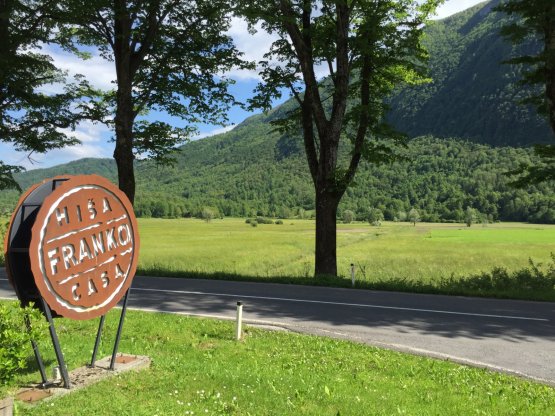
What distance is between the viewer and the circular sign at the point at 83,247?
16.8 feet

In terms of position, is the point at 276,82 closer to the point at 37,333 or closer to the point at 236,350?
the point at 236,350

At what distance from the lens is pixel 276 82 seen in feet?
56.1

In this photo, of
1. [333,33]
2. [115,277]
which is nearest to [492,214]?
[333,33]

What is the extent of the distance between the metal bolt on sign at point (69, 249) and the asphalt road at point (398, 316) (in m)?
4.39

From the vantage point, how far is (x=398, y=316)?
1034 cm

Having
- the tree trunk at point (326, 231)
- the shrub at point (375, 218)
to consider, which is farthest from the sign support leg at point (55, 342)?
the shrub at point (375, 218)

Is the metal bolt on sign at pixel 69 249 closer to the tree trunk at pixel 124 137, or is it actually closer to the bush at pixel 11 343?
the bush at pixel 11 343

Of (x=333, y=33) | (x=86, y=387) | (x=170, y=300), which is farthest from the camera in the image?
(x=333, y=33)

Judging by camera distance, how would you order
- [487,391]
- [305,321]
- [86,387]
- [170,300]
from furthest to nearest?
[170,300]
[305,321]
[487,391]
[86,387]

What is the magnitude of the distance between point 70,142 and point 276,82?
981cm

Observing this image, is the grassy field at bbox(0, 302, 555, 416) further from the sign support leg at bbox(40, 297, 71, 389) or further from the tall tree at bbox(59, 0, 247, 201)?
the tall tree at bbox(59, 0, 247, 201)

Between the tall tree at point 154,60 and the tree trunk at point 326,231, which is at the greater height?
the tall tree at point 154,60

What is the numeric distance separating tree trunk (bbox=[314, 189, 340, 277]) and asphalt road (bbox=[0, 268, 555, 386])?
2.44m

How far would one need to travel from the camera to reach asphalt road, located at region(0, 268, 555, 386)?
7801 mm
